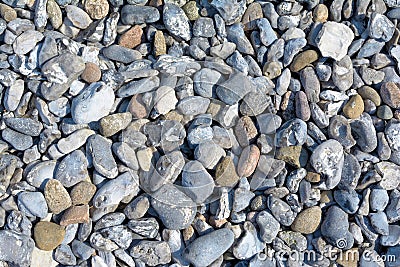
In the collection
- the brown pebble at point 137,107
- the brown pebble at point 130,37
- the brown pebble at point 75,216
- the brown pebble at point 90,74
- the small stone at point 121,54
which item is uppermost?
the brown pebble at point 130,37

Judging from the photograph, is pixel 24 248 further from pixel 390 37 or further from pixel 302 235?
pixel 390 37

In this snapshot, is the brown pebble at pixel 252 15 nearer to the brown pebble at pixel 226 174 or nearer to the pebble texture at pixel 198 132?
the pebble texture at pixel 198 132

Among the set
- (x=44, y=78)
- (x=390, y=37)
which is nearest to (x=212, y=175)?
(x=44, y=78)

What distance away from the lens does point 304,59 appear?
1331mm

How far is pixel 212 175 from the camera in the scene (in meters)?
1.28

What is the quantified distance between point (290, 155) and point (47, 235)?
0.64 metres

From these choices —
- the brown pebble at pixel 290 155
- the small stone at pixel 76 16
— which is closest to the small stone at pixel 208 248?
the brown pebble at pixel 290 155

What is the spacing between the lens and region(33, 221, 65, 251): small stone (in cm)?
120

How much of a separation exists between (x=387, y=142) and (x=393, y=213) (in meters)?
0.18

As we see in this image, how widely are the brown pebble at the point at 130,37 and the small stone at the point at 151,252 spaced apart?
1.76 feet

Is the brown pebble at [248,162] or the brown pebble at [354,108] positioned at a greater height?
the brown pebble at [354,108]

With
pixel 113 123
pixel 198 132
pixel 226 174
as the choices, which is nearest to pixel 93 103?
pixel 113 123

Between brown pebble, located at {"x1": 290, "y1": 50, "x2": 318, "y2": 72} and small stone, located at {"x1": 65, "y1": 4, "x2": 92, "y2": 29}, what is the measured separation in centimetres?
58

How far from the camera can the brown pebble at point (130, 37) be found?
1.34 meters
